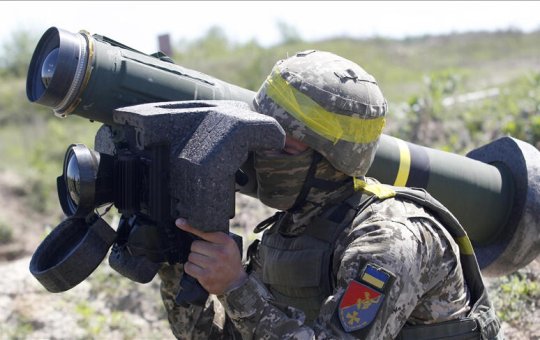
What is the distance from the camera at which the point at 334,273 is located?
2701 millimetres

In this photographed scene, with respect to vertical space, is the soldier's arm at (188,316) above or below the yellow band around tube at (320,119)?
below

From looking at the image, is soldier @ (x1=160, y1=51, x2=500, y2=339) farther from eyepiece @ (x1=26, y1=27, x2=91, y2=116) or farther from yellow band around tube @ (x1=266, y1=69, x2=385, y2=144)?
eyepiece @ (x1=26, y1=27, x2=91, y2=116)

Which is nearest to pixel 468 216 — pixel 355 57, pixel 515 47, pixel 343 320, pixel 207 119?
pixel 343 320

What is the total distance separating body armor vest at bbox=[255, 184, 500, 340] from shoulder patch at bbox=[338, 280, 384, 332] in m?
0.31

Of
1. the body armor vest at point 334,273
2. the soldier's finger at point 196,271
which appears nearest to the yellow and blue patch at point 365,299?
the body armor vest at point 334,273

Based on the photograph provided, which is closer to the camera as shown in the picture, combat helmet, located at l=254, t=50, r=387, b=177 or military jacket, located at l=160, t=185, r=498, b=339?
military jacket, located at l=160, t=185, r=498, b=339

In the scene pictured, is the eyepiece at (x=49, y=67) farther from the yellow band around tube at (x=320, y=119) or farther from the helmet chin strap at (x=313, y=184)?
the helmet chin strap at (x=313, y=184)

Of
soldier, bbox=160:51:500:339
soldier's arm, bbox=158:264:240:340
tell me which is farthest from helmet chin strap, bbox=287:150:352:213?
soldier's arm, bbox=158:264:240:340

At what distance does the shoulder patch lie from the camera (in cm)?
238

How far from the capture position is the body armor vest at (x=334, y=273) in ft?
8.78

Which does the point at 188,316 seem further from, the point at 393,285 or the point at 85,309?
the point at 85,309

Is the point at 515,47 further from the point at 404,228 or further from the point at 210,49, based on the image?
the point at 404,228

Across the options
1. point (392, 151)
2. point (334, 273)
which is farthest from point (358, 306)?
point (392, 151)

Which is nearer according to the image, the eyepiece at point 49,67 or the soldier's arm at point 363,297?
the soldier's arm at point 363,297
